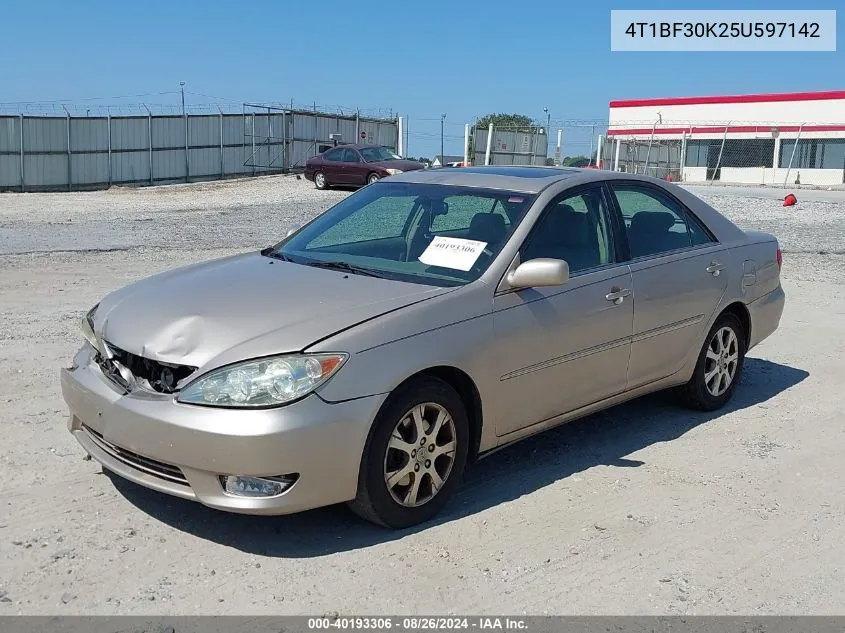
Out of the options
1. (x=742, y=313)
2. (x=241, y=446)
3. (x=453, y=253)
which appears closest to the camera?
(x=241, y=446)

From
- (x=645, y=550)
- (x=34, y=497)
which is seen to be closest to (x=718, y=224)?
(x=645, y=550)

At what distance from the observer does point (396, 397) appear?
3.99 meters

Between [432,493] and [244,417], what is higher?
[244,417]

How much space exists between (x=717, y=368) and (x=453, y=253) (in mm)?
2388

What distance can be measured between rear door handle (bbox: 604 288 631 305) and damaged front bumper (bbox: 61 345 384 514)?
1.78 meters

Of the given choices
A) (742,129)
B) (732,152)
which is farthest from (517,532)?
(732,152)

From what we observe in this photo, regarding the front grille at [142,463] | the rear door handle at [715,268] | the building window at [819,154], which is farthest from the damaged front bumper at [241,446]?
the building window at [819,154]

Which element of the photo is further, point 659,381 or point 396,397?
point 659,381

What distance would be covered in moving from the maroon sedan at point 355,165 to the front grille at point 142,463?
22874mm

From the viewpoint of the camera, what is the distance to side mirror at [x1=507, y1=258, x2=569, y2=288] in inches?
177

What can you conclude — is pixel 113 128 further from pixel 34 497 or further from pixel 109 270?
pixel 34 497

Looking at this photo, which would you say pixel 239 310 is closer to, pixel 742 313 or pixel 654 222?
pixel 654 222

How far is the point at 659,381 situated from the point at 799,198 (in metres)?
23.3

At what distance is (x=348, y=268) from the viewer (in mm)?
4785
